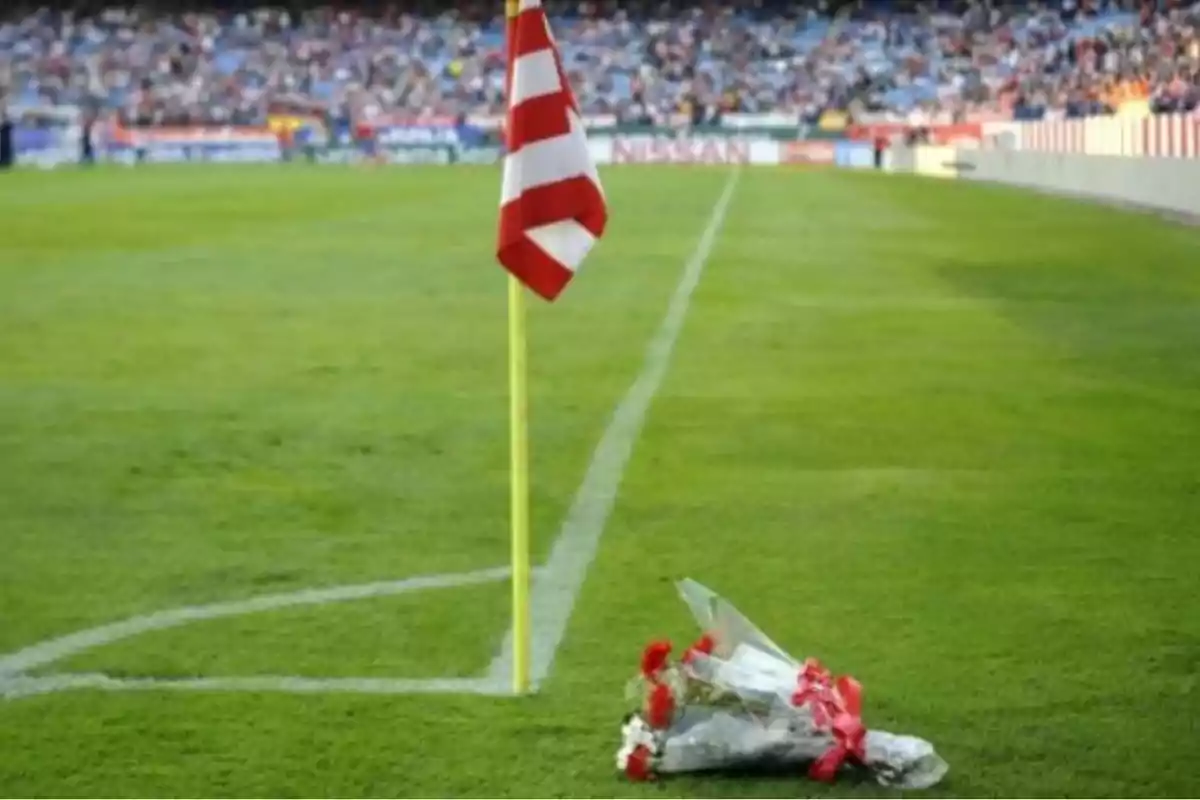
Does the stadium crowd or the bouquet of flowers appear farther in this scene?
the stadium crowd

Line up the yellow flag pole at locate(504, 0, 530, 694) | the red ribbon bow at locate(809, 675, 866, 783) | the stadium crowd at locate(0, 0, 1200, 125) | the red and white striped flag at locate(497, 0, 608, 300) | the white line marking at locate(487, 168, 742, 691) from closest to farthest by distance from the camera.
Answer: the red ribbon bow at locate(809, 675, 866, 783) → the red and white striped flag at locate(497, 0, 608, 300) → the yellow flag pole at locate(504, 0, 530, 694) → the white line marking at locate(487, 168, 742, 691) → the stadium crowd at locate(0, 0, 1200, 125)

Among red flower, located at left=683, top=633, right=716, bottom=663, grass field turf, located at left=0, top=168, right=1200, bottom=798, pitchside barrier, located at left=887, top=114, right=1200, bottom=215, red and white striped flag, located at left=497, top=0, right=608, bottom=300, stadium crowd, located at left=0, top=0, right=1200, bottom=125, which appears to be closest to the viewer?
red flower, located at left=683, top=633, right=716, bottom=663

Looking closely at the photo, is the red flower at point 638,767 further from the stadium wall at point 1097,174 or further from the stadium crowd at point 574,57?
the stadium crowd at point 574,57

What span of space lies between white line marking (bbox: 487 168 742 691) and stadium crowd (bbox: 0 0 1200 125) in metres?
47.2

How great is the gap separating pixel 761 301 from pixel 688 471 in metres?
7.27

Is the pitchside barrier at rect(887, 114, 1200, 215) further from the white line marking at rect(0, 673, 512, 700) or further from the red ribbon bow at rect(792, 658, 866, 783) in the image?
the red ribbon bow at rect(792, 658, 866, 783)

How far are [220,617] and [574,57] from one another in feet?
194

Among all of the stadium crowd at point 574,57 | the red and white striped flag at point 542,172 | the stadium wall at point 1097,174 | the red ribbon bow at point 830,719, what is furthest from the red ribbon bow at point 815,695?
the stadium crowd at point 574,57

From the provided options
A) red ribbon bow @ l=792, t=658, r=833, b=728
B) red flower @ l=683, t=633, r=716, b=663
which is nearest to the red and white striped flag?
red flower @ l=683, t=633, r=716, b=663

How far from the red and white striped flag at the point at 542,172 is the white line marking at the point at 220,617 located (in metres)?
1.09

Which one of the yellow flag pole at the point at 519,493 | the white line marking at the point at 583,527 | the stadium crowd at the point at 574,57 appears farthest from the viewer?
the stadium crowd at the point at 574,57

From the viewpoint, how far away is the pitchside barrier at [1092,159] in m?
29.1

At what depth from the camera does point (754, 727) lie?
4.43 metres

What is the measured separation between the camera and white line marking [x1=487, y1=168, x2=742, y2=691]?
18.1ft
